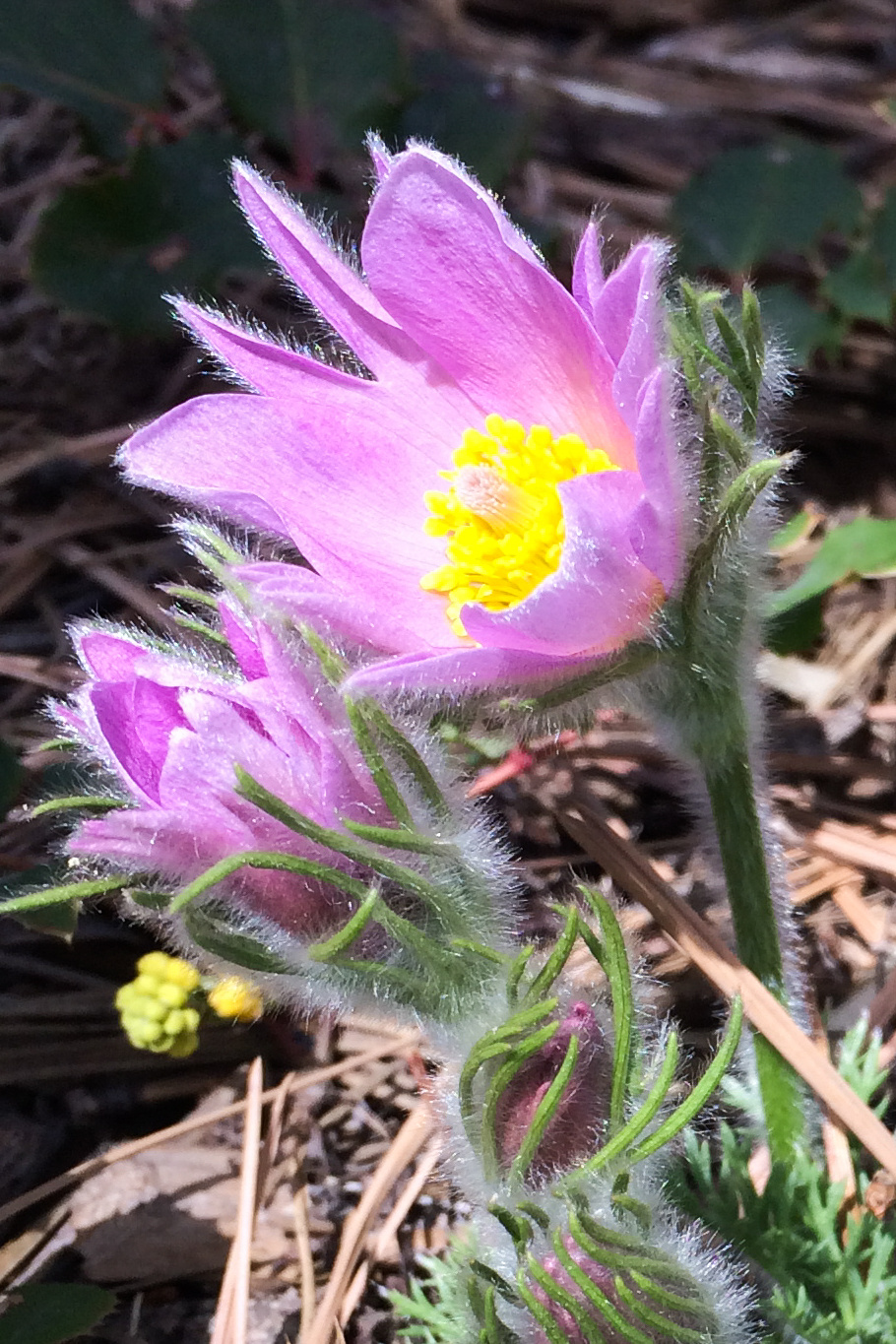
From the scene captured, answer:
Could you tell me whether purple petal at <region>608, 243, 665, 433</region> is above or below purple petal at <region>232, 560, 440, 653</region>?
above

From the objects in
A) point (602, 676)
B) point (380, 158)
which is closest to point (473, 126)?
point (380, 158)

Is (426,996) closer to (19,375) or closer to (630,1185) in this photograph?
(630,1185)

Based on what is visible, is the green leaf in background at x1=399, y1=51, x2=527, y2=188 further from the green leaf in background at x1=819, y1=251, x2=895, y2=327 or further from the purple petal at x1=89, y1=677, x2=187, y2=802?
the purple petal at x1=89, y1=677, x2=187, y2=802

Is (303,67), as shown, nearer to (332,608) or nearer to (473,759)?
(473,759)

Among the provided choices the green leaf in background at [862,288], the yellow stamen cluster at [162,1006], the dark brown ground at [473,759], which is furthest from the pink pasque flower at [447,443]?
the green leaf in background at [862,288]

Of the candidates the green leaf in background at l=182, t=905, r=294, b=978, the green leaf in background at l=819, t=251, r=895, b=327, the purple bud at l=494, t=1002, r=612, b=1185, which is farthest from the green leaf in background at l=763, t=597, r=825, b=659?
the green leaf in background at l=182, t=905, r=294, b=978

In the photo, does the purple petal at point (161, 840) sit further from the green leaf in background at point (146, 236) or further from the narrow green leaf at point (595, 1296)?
the green leaf in background at point (146, 236)

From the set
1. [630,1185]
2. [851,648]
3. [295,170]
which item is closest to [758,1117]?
[630,1185]
